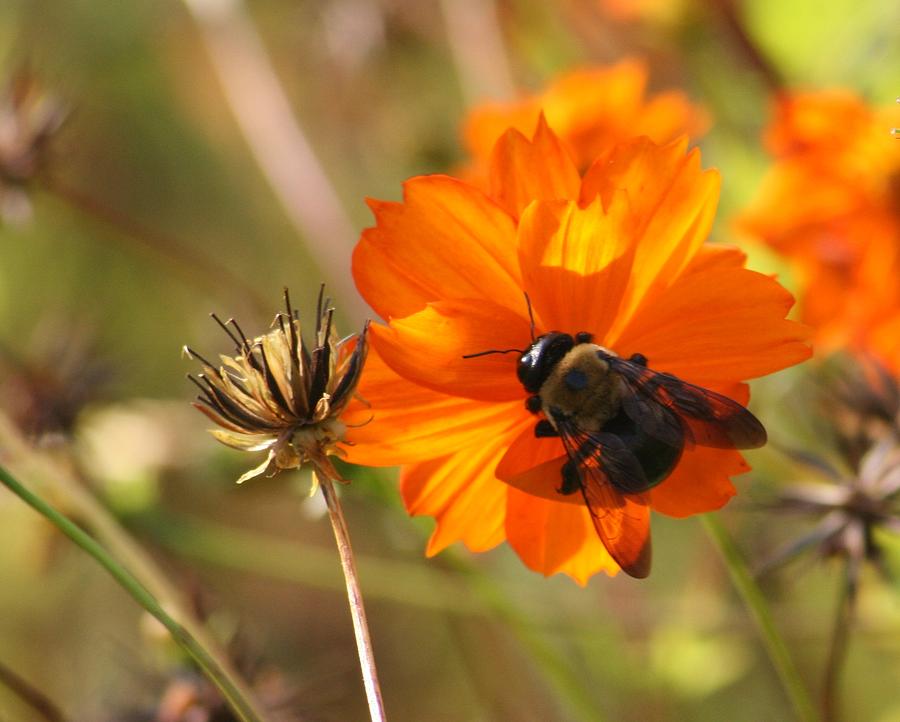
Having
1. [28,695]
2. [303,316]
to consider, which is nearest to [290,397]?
[28,695]

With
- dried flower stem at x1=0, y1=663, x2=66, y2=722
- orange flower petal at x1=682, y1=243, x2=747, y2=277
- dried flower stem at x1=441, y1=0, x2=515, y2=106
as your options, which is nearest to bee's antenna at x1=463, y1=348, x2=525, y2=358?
orange flower petal at x1=682, y1=243, x2=747, y2=277

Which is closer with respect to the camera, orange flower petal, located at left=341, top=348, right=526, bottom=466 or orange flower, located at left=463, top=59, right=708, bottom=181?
orange flower petal, located at left=341, top=348, right=526, bottom=466

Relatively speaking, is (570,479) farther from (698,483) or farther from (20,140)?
(20,140)

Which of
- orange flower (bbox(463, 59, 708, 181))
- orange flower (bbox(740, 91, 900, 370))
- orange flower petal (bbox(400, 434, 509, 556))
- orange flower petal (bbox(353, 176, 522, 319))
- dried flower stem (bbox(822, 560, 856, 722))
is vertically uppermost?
orange flower (bbox(463, 59, 708, 181))

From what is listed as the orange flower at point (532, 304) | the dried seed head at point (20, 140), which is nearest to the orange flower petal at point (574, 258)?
the orange flower at point (532, 304)

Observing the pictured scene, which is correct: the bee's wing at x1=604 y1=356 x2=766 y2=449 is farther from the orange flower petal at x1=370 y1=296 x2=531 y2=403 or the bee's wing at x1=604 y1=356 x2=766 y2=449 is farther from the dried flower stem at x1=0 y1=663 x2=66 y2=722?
the dried flower stem at x1=0 y1=663 x2=66 y2=722

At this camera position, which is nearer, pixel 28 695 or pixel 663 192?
pixel 663 192

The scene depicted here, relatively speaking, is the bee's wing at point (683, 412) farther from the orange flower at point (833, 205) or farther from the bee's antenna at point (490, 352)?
the orange flower at point (833, 205)
